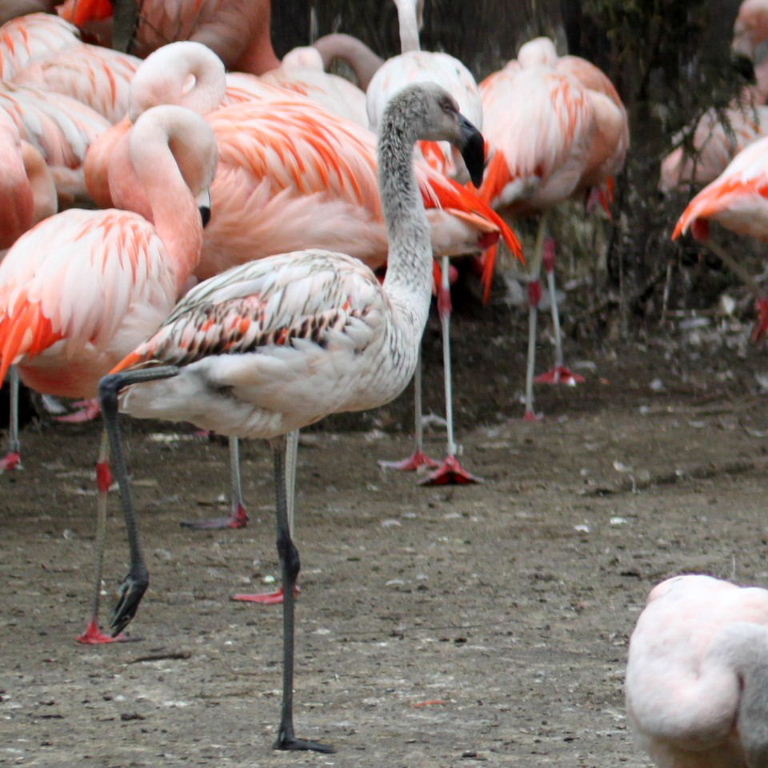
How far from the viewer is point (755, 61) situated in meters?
8.49

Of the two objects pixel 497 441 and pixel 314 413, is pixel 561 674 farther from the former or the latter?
pixel 497 441

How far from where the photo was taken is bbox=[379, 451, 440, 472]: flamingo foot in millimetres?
6195

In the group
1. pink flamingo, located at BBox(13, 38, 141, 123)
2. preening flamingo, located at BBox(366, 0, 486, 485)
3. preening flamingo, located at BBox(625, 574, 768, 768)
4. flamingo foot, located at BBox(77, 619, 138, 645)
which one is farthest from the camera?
pink flamingo, located at BBox(13, 38, 141, 123)

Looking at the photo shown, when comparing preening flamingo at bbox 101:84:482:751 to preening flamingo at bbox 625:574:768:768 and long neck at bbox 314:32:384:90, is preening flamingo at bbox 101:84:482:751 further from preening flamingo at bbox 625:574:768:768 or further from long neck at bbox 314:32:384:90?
long neck at bbox 314:32:384:90

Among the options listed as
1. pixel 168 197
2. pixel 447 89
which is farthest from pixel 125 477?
pixel 447 89

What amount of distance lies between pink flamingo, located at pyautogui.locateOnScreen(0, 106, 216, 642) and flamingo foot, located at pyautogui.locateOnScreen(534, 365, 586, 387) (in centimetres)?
315

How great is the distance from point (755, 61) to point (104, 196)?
4.22 meters

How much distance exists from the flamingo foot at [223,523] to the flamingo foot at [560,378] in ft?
8.17

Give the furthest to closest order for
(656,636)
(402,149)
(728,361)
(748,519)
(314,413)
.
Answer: (728,361) → (748,519) → (402,149) → (314,413) → (656,636)

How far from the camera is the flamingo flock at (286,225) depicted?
10.5 ft

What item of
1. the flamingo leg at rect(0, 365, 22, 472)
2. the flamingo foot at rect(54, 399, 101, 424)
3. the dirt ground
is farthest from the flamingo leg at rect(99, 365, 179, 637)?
the flamingo foot at rect(54, 399, 101, 424)

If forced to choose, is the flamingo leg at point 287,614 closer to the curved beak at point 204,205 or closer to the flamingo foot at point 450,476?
the curved beak at point 204,205

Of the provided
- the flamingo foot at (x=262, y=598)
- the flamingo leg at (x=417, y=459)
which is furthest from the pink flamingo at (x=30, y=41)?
the flamingo foot at (x=262, y=598)

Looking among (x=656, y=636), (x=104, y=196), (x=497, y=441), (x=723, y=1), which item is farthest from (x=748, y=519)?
(x=723, y=1)
